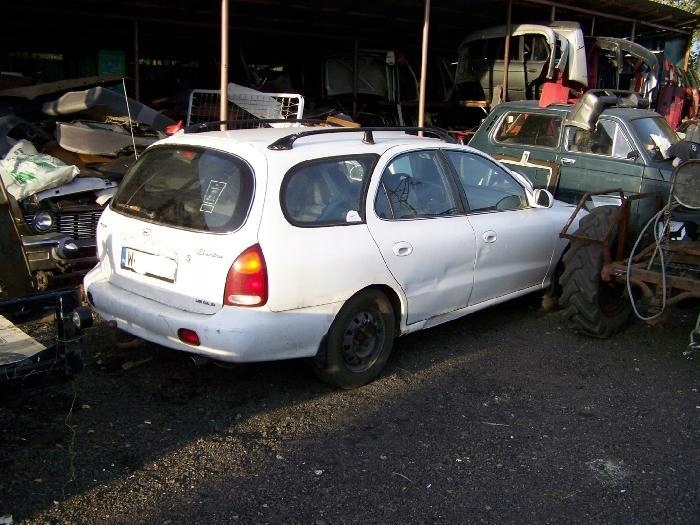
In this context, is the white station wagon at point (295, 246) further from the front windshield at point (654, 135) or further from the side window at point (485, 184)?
the front windshield at point (654, 135)

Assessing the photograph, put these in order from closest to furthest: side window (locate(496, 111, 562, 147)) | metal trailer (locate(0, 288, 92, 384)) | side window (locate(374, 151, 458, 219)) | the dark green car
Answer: metal trailer (locate(0, 288, 92, 384)), side window (locate(374, 151, 458, 219)), the dark green car, side window (locate(496, 111, 562, 147))

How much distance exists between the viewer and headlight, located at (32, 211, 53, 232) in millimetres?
5863

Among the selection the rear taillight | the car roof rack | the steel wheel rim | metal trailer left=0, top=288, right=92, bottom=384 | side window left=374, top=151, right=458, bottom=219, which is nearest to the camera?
metal trailer left=0, top=288, right=92, bottom=384

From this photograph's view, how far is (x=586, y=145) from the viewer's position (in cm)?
789

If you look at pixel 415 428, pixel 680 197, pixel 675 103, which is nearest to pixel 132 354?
pixel 415 428

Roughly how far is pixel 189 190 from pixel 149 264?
1.64ft

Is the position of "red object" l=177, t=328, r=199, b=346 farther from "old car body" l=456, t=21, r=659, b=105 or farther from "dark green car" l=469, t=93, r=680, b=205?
"old car body" l=456, t=21, r=659, b=105

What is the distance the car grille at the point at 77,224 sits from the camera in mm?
6078

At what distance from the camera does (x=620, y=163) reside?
295 inches

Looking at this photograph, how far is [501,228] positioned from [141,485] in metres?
3.22

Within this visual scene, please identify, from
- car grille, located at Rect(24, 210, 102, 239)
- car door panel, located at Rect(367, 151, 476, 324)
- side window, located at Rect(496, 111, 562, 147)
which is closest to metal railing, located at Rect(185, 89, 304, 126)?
side window, located at Rect(496, 111, 562, 147)

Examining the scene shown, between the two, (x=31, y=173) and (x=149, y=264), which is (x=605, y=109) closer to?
(x=149, y=264)

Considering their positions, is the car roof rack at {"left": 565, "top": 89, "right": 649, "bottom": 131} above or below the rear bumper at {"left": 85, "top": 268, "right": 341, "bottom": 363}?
above

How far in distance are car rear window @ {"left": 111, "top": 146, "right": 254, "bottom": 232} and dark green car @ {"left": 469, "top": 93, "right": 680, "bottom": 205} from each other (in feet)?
15.7
